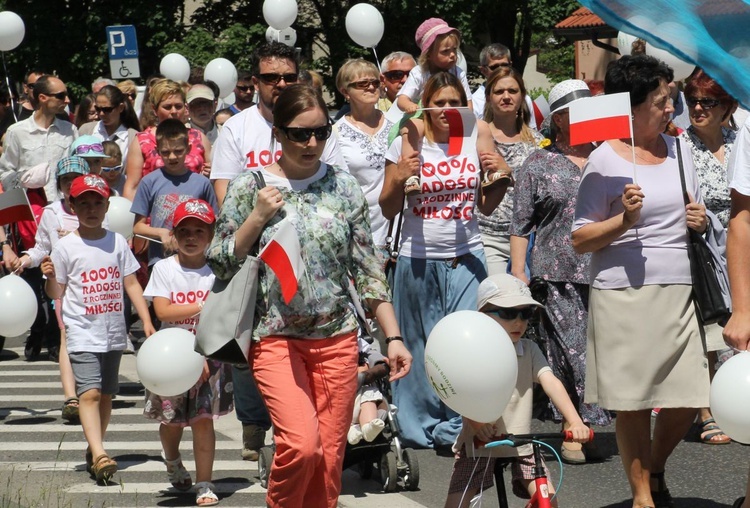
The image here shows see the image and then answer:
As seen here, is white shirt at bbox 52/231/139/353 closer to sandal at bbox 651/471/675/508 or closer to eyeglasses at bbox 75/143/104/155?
eyeglasses at bbox 75/143/104/155

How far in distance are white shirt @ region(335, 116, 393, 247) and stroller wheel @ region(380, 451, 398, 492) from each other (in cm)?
206

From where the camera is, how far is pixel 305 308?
5523 millimetres

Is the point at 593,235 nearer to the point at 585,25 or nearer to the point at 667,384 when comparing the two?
the point at 667,384

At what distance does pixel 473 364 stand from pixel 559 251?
342 cm

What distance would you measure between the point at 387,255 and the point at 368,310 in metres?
2.83

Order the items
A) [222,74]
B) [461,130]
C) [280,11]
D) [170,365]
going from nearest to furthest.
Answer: [170,365]
[461,130]
[280,11]
[222,74]

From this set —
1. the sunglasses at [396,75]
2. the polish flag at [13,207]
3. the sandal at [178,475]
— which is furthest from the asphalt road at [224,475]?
the sunglasses at [396,75]

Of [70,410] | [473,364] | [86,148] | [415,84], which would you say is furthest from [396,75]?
[473,364]

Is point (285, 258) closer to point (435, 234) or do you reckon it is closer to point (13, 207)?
point (435, 234)

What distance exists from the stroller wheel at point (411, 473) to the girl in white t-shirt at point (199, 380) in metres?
1.01

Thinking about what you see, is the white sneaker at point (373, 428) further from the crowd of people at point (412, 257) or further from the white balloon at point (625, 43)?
the white balloon at point (625, 43)

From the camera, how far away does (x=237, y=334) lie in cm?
548

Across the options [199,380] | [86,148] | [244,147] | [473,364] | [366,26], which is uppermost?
[366,26]

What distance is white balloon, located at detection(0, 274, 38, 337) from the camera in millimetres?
9172
